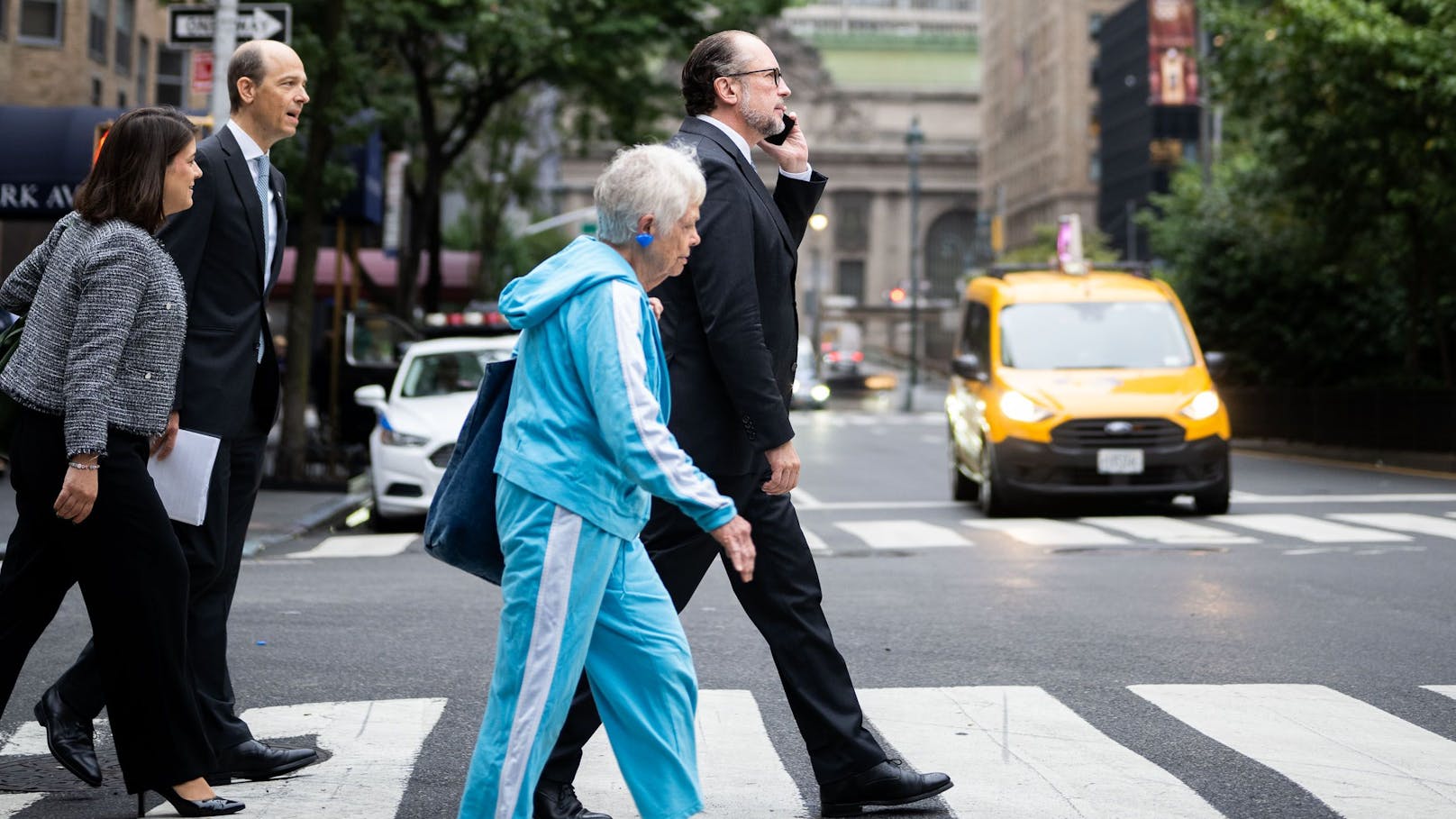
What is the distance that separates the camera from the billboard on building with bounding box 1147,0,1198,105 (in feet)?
262

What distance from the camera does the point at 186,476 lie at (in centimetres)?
534

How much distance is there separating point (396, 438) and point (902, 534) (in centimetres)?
410

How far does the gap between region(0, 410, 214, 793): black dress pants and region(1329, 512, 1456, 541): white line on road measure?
34.2 ft

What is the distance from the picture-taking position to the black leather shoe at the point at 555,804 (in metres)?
4.86

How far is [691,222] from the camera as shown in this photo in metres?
4.41

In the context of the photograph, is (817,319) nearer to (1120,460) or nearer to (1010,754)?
(1120,460)

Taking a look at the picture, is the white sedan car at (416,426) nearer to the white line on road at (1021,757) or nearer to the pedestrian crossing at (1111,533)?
the pedestrian crossing at (1111,533)

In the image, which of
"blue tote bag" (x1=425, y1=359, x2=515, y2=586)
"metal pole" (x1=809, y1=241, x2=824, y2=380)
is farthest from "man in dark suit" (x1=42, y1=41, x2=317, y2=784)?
"metal pole" (x1=809, y1=241, x2=824, y2=380)

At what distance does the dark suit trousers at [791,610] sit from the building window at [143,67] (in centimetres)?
2824

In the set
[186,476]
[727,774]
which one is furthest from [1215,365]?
[186,476]

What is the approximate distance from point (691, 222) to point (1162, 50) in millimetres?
79430

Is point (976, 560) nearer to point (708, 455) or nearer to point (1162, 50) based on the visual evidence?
point (708, 455)

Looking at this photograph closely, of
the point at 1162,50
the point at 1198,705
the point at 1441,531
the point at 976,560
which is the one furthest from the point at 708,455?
the point at 1162,50

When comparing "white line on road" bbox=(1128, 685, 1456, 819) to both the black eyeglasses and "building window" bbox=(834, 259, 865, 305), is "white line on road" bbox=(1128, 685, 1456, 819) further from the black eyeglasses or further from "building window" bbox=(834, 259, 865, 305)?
"building window" bbox=(834, 259, 865, 305)
